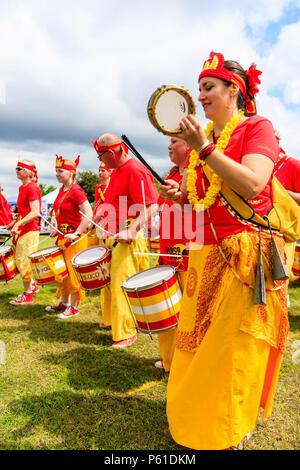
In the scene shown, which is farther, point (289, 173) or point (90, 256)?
point (90, 256)

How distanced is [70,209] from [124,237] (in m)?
1.85

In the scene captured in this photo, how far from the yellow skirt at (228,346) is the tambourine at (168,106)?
0.77 metres

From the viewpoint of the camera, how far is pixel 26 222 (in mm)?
6129

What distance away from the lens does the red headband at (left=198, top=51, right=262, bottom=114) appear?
6.48ft

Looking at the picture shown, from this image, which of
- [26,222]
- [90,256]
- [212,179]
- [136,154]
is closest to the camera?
[212,179]

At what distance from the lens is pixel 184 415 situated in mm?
2170

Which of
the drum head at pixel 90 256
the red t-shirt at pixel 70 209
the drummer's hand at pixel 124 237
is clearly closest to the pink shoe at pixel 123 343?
the drum head at pixel 90 256

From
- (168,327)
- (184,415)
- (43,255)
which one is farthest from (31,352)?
(184,415)

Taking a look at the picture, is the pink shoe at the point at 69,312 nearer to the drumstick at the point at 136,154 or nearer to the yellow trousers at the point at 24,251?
the yellow trousers at the point at 24,251

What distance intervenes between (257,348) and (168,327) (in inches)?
39.5

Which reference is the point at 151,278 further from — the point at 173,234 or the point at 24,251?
the point at 24,251

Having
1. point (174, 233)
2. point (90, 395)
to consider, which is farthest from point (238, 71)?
point (90, 395)

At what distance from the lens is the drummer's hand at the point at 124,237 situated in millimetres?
4023

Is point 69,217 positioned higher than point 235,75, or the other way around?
point 235,75
